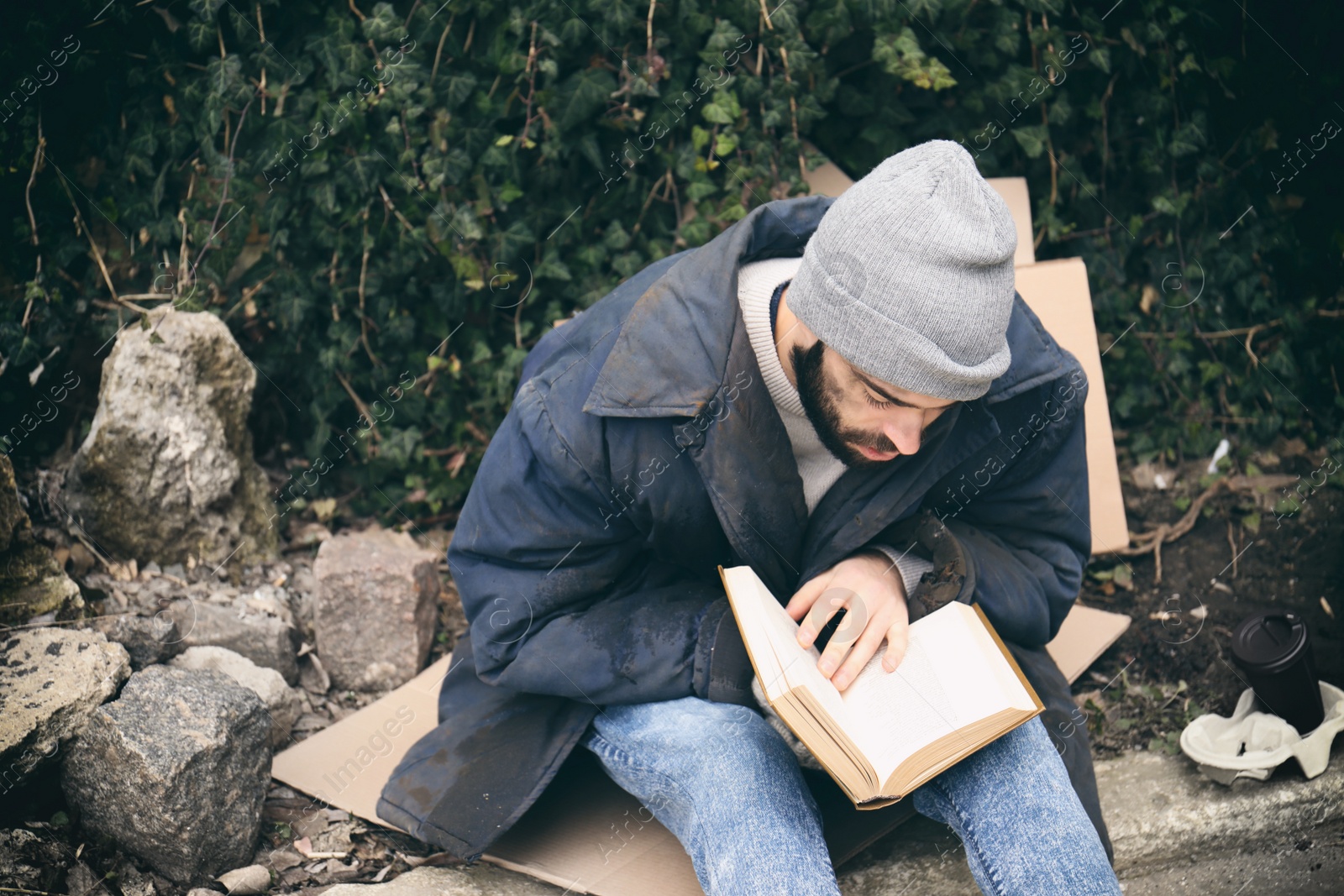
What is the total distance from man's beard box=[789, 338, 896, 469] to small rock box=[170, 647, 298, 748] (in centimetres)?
159

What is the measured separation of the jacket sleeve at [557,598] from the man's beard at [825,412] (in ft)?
1.33

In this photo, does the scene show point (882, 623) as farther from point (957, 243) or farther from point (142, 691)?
point (142, 691)

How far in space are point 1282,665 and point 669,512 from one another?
60.0 inches

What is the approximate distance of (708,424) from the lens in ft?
6.11

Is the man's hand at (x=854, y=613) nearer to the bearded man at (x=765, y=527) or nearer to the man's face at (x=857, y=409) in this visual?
the bearded man at (x=765, y=527)

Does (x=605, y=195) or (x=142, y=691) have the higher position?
(x=605, y=195)

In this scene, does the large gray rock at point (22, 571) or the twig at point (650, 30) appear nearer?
→ the large gray rock at point (22, 571)

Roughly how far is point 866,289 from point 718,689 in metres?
0.83

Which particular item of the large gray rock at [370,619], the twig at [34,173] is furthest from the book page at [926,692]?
the twig at [34,173]

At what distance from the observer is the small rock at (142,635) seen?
7.93 feet

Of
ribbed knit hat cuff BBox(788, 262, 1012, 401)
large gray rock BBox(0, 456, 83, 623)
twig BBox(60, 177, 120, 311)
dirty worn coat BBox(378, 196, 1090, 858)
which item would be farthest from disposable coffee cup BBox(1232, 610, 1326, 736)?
twig BBox(60, 177, 120, 311)

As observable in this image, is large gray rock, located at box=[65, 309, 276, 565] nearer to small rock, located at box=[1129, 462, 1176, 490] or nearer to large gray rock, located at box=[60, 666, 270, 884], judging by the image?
large gray rock, located at box=[60, 666, 270, 884]

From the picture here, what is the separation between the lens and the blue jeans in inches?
64.8

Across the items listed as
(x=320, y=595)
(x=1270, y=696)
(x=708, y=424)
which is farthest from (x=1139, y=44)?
(x=320, y=595)
